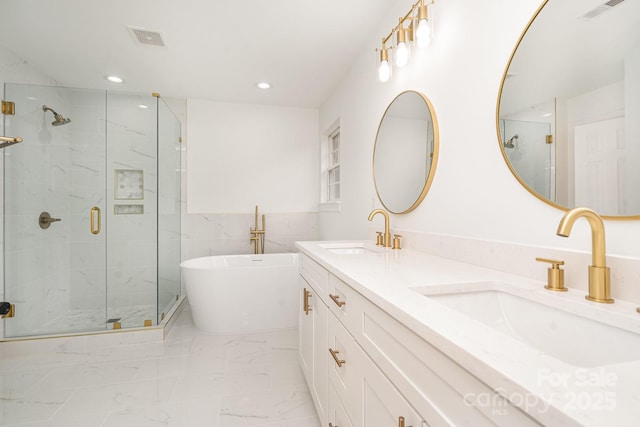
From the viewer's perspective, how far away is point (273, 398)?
1778 mm

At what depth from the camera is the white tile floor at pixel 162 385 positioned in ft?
5.27

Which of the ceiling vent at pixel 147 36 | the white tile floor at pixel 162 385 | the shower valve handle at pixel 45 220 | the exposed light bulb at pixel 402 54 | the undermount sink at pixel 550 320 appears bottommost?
the white tile floor at pixel 162 385

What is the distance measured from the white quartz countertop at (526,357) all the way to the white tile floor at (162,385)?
1198 mm

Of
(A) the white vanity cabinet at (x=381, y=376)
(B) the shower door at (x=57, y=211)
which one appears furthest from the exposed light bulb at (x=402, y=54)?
(B) the shower door at (x=57, y=211)

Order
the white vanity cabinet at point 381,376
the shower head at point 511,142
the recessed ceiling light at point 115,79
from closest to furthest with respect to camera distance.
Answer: the white vanity cabinet at point 381,376 → the shower head at point 511,142 → the recessed ceiling light at point 115,79

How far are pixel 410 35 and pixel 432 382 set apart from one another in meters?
1.67

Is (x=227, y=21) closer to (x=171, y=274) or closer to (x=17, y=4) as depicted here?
(x=17, y=4)

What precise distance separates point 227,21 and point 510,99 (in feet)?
6.29

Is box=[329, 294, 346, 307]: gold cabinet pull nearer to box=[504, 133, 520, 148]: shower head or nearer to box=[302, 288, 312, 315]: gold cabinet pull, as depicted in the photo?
box=[302, 288, 312, 315]: gold cabinet pull

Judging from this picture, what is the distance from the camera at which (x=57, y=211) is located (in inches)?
110

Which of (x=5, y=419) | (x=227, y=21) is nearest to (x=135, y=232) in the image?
(x=5, y=419)

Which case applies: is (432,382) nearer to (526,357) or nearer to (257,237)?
(526,357)

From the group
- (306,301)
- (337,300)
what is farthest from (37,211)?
(337,300)

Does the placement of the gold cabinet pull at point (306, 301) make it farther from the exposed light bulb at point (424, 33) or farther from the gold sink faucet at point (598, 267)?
the exposed light bulb at point (424, 33)
